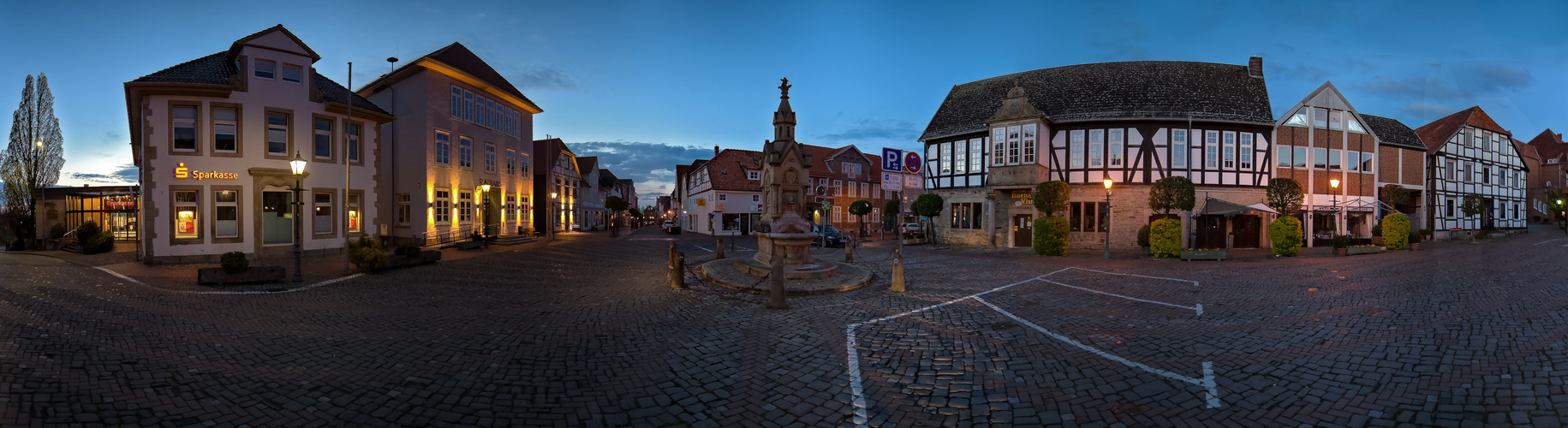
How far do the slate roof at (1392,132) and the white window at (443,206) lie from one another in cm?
4485

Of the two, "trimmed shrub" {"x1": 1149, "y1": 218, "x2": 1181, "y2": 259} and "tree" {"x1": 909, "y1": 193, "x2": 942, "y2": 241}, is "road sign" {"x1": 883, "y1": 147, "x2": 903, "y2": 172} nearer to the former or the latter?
"trimmed shrub" {"x1": 1149, "y1": 218, "x2": 1181, "y2": 259}

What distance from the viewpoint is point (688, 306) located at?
9484 millimetres

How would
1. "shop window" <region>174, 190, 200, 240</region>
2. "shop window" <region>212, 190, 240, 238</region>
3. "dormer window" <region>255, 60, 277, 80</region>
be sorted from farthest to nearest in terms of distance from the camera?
"dormer window" <region>255, 60, 277, 80</region> → "shop window" <region>212, 190, 240, 238</region> → "shop window" <region>174, 190, 200, 240</region>

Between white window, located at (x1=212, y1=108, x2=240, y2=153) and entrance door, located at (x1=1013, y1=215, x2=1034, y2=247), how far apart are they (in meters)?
29.6

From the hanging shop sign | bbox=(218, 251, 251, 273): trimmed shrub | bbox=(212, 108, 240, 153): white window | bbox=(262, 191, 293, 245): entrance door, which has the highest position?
bbox=(212, 108, 240, 153): white window

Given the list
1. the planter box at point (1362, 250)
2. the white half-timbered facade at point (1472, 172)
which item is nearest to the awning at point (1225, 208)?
the planter box at point (1362, 250)

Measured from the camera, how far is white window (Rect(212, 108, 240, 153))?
1755 cm

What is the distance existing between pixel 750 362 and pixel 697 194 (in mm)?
48278

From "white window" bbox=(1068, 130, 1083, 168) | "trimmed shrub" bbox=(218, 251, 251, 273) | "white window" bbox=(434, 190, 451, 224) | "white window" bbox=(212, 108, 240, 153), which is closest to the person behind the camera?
"trimmed shrub" bbox=(218, 251, 251, 273)

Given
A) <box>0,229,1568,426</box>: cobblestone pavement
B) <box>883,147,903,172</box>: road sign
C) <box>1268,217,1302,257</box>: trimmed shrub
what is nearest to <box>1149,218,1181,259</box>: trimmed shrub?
<box>1268,217,1302,257</box>: trimmed shrub

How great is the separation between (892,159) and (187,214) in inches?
887

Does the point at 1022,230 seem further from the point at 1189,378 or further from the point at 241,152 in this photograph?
the point at 241,152

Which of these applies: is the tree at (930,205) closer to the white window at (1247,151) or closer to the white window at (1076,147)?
the white window at (1076,147)

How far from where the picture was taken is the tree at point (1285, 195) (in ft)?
70.9
